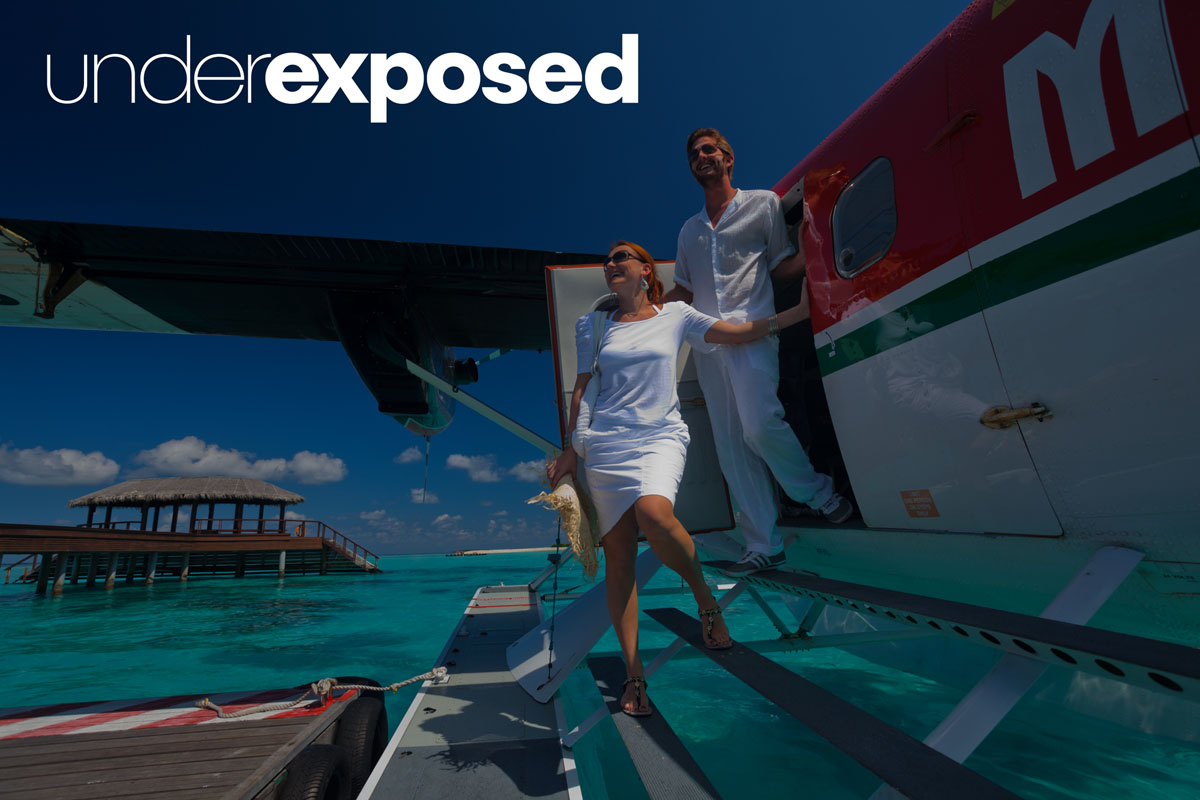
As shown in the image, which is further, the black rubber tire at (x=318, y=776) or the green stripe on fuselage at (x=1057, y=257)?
the black rubber tire at (x=318, y=776)

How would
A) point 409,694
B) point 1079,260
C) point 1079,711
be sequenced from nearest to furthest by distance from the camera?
point 1079,260 → point 1079,711 → point 409,694

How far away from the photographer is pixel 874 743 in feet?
3.65

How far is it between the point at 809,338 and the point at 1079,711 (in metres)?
3.41

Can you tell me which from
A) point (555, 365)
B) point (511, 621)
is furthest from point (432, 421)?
point (555, 365)

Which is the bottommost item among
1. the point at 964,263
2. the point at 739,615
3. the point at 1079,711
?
the point at 739,615

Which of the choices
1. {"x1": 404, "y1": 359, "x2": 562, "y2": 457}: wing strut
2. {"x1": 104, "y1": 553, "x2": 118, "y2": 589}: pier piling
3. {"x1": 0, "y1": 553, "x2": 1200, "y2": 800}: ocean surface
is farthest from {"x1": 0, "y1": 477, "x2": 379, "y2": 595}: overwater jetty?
{"x1": 404, "y1": 359, "x2": 562, "y2": 457}: wing strut

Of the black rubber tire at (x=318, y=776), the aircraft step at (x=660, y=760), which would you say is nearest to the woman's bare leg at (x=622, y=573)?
the aircraft step at (x=660, y=760)

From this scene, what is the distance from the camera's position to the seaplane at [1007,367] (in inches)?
45.8

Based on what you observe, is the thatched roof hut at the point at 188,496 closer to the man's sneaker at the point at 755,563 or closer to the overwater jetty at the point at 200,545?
the overwater jetty at the point at 200,545

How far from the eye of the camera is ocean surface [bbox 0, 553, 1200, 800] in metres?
3.10

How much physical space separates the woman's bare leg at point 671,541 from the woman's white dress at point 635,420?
0.04 metres

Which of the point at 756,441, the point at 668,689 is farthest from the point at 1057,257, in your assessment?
the point at 668,689

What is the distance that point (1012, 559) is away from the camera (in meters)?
1.70

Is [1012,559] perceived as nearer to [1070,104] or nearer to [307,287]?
[1070,104]
